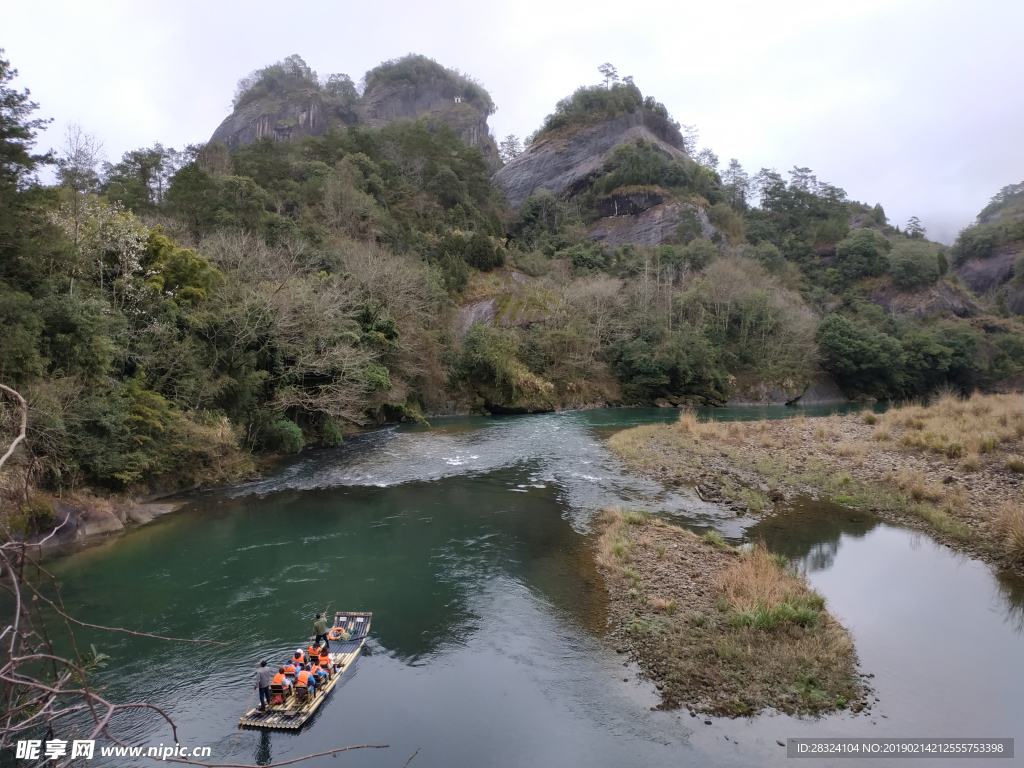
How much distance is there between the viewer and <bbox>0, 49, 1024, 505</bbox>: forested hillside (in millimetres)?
17828

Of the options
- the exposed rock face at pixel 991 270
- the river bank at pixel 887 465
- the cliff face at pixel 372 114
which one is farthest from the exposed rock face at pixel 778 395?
the cliff face at pixel 372 114

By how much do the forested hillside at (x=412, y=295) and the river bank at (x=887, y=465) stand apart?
625 inches

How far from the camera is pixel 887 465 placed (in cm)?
2084

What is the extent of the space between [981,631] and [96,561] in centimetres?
1991

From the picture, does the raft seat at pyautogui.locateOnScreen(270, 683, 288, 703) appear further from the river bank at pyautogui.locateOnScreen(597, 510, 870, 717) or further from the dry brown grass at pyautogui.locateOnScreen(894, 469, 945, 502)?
the dry brown grass at pyautogui.locateOnScreen(894, 469, 945, 502)

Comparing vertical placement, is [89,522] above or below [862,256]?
below

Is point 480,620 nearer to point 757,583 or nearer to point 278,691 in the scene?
point 278,691

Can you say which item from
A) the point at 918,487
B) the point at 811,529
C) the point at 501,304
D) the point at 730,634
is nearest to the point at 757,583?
the point at 730,634

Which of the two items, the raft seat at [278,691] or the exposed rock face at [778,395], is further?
the exposed rock face at [778,395]

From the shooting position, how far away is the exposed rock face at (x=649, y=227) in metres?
77.4

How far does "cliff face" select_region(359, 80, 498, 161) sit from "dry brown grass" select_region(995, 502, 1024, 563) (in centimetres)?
11107

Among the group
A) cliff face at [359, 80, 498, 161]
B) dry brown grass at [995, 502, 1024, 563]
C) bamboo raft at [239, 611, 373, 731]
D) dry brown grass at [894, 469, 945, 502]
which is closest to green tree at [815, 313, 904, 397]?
dry brown grass at [894, 469, 945, 502]

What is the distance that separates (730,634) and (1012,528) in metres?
9.03

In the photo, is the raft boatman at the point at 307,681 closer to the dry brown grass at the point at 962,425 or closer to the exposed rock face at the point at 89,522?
the exposed rock face at the point at 89,522
